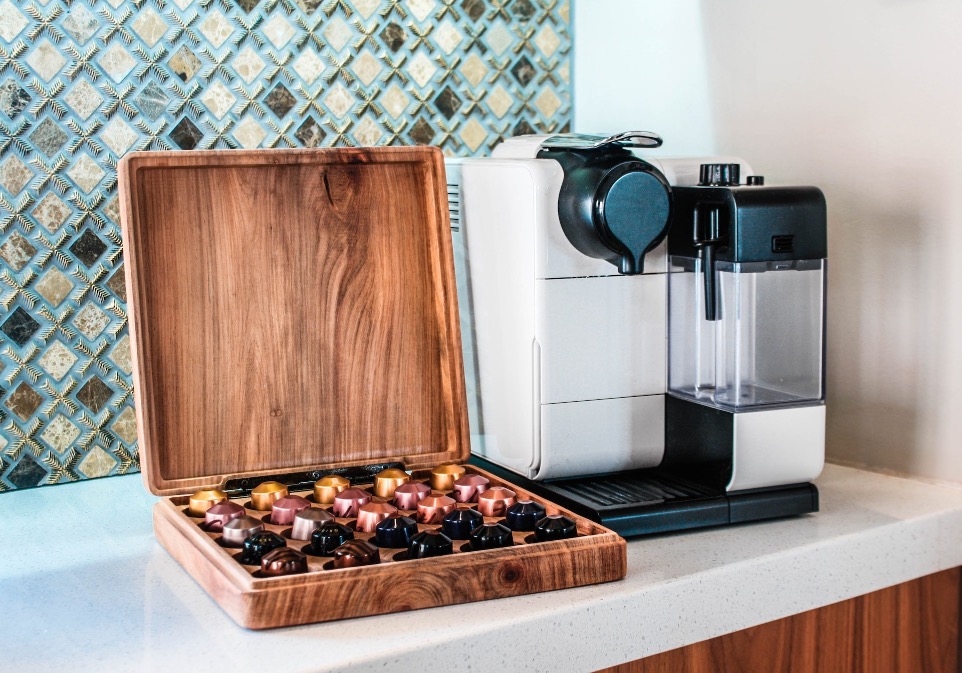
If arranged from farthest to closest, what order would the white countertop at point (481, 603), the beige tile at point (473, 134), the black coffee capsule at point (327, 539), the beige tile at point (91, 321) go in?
the beige tile at point (473, 134) → the beige tile at point (91, 321) → the black coffee capsule at point (327, 539) → the white countertop at point (481, 603)

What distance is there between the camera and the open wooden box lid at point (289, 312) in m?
1.11

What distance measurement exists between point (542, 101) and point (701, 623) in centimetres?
93

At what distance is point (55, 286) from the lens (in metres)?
1.29

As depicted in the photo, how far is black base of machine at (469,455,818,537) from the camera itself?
1.05 meters

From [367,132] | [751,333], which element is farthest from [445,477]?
[367,132]

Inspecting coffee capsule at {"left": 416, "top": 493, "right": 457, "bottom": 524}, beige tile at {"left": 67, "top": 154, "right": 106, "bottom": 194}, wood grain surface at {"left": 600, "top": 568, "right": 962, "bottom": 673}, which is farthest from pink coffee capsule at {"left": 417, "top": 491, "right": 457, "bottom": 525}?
beige tile at {"left": 67, "top": 154, "right": 106, "bottom": 194}

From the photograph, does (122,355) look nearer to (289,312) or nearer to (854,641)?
(289,312)

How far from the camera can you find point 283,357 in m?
1.17

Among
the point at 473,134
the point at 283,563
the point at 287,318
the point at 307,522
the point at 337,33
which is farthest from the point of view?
the point at 473,134

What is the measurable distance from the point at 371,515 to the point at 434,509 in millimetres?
63

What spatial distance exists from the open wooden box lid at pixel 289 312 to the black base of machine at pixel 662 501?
0.15 meters

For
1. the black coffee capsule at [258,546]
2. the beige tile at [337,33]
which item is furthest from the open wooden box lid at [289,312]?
the beige tile at [337,33]

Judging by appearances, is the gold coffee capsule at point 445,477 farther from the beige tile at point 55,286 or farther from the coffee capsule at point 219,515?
the beige tile at point 55,286

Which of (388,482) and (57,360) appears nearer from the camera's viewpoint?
(388,482)
